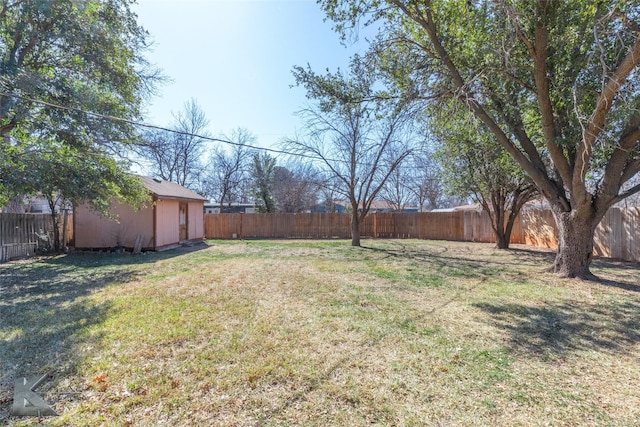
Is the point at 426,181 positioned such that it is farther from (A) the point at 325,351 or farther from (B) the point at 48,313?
(B) the point at 48,313

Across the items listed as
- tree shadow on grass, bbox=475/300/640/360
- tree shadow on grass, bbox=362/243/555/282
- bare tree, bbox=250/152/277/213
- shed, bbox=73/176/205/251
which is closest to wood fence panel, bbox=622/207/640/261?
tree shadow on grass, bbox=362/243/555/282

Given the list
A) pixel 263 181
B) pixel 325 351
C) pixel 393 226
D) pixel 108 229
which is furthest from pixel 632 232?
pixel 263 181

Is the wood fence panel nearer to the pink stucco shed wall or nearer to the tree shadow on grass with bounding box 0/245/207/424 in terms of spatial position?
the tree shadow on grass with bounding box 0/245/207/424

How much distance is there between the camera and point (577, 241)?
6.30 m

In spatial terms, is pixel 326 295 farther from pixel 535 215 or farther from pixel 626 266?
pixel 535 215

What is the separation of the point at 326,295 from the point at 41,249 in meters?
10.7

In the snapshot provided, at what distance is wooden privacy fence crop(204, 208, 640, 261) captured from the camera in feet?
42.3

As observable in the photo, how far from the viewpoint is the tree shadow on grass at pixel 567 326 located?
10.6 feet

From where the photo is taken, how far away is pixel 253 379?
2592 millimetres

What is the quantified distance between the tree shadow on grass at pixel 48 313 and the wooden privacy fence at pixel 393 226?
31.6 ft

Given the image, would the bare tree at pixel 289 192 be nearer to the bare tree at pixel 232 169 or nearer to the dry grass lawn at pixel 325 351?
the bare tree at pixel 232 169

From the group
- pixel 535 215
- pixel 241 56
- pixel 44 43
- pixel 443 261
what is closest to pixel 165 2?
pixel 241 56

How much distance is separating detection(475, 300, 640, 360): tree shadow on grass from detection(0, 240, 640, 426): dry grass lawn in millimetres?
24

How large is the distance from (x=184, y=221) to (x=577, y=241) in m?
14.1
